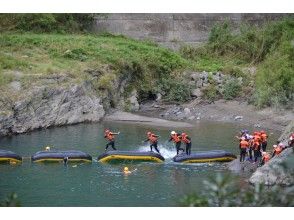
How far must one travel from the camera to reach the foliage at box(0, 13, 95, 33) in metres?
28.4

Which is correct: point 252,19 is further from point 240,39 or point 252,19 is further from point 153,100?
point 153,100

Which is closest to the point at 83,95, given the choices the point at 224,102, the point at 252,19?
the point at 224,102

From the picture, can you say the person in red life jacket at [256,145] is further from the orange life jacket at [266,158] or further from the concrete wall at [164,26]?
the concrete wall at [164,26]

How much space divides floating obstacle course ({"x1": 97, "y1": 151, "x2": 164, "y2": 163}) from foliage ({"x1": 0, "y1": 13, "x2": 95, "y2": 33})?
40.3 feet

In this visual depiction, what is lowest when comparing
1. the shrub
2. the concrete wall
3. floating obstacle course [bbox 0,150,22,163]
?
floating obstacle course [bbox 0,150,22,163]

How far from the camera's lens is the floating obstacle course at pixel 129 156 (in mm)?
17766

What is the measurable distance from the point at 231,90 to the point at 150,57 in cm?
371

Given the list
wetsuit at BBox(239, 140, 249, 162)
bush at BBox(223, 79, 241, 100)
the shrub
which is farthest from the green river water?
bush at BBox(223, 79, 241, 100)

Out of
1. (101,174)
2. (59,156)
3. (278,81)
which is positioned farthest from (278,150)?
(278,81)

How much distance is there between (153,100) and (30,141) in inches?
323

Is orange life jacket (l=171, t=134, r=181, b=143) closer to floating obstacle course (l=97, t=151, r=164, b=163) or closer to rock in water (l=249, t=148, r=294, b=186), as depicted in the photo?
floating obstacle course (l=97, t=151, r=164, b=163)

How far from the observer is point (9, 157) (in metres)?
17.6

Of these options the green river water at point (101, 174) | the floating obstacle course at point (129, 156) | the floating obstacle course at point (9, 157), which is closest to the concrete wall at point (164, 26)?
the green river water at point (101, 174)

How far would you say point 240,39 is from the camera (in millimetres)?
29953
